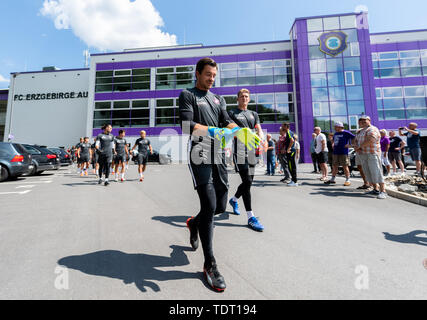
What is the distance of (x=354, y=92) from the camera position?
23.2m

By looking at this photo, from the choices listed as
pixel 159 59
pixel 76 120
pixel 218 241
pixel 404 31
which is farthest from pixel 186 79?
pixel 218 241

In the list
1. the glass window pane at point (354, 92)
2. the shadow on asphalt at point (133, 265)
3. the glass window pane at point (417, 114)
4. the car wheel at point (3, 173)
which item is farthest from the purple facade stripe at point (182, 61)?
the shadow on asphalt at point (133, 265)

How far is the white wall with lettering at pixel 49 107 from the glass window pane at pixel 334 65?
32312 mm

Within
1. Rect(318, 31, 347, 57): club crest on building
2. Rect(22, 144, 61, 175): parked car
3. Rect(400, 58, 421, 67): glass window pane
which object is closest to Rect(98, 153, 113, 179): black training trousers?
Rect(22, 144, 61, 175): parked car

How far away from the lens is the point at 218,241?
265cm

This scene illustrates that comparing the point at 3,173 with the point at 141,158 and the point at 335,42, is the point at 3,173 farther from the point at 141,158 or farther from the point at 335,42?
the point at 335,42

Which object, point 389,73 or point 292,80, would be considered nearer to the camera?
point 389,73

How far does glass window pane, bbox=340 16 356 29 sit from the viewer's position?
2348 cm

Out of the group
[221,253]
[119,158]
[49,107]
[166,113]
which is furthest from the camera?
[49,107]

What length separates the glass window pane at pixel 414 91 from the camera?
2359 cm

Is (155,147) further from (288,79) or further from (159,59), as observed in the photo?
(288,79)

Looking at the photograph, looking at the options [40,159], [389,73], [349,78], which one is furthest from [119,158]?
[389,73]

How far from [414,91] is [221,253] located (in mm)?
31649

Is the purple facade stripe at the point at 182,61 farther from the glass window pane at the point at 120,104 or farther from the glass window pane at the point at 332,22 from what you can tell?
the glass window pane at the point at 120,104
